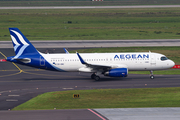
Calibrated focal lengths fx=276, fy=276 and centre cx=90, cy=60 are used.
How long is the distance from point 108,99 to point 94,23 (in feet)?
327

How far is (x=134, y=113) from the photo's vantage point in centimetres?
2702

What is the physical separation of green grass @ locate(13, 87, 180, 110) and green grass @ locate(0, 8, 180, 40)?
59082mm

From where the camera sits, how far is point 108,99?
33.7 meters

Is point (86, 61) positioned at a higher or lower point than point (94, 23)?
lower

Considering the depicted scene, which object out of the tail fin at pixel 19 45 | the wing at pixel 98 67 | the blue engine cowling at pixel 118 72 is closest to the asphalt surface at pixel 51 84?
the blue engine cowling at pixel 118 72

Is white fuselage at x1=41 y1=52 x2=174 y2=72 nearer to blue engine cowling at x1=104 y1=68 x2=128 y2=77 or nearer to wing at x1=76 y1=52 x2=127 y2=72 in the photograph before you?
wing at x1=76 y1=52 x2=127 y2=72

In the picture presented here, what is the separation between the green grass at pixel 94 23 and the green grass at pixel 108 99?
59.1m

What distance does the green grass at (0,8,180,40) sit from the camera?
3992 inches

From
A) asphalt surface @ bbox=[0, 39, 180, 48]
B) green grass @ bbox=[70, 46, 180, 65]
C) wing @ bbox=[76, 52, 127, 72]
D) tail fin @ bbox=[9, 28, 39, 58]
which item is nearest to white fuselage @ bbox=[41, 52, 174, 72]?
wing @ bbox=[76, 52, 127, 72]

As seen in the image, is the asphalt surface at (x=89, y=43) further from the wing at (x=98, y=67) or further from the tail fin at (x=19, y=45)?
the wing at (x=98, y=67)

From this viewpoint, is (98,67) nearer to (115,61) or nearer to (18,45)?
(115,61)

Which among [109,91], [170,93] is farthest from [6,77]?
[170,93]

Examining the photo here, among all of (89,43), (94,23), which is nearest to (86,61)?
(89,43)

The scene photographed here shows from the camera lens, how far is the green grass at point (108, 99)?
30891mm
